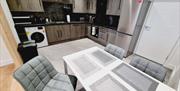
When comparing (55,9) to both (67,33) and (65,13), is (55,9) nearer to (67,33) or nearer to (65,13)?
(65,13)

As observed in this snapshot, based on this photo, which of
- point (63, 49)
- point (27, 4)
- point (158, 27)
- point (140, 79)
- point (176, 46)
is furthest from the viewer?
point (63, 49)

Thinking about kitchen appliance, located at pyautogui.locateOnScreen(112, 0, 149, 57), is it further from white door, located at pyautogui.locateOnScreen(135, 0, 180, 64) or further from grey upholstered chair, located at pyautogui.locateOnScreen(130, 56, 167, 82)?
grey upholstered chair, located at pyautogui.locateOnScreen(130, 56, 167, 82)

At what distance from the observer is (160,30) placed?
2.54 meters

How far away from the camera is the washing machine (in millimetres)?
3022

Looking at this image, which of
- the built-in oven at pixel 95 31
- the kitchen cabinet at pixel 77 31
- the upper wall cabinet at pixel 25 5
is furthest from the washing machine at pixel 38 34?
the built-in oven at pixel 95 31

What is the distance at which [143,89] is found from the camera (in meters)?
0.94

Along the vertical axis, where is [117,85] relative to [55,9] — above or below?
below

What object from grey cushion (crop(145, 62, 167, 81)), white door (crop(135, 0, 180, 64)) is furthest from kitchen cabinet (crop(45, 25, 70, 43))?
grey cushion (crop(145, 62, 167, 81))

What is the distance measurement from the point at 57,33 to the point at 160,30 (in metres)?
3.61

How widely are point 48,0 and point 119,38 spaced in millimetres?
3062

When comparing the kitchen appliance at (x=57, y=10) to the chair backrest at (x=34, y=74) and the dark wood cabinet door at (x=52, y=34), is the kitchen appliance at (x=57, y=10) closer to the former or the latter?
the dark wood cabinet door at (x=52, y=34)

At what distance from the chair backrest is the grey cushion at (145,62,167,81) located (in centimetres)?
145

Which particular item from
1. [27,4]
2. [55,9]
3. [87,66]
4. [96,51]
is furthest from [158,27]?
[27,4]


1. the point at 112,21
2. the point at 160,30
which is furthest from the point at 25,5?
the point at 160,30
